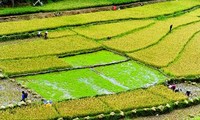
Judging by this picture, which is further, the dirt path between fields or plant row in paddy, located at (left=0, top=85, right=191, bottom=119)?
the dirt path between fields

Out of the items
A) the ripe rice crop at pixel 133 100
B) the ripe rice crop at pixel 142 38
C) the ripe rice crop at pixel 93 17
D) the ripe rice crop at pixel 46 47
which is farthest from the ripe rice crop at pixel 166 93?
the ripe rice crop at pixel 93 17

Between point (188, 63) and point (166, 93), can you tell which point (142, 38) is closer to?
point (188, 63)

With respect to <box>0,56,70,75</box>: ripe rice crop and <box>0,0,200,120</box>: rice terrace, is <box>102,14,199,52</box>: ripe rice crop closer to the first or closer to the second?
<box>0,0,200,120</box>: rice terrace

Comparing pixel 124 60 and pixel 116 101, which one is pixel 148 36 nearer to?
pixel 124 60

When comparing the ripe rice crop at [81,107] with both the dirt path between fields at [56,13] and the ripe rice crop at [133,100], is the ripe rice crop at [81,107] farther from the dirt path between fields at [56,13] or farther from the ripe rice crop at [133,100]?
the dirt path between fields at [56,13]

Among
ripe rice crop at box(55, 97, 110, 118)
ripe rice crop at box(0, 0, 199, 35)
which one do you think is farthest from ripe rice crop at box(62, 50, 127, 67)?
ripe rice crop at box(0, 0, 199, 35)

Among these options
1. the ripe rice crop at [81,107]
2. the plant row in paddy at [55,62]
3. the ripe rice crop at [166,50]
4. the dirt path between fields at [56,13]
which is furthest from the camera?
the dirt path between fields at [56,13]
